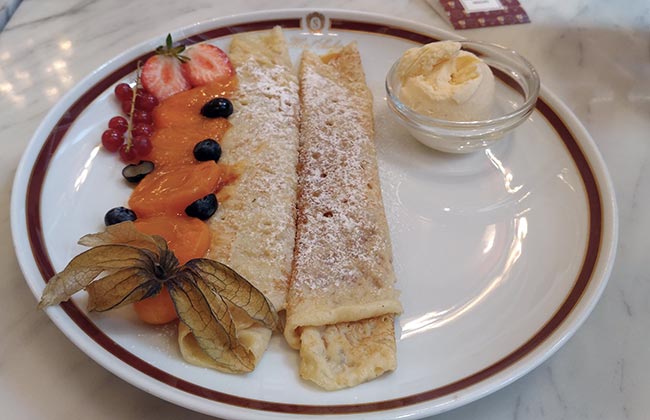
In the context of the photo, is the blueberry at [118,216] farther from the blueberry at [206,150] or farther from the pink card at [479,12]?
the pink card at [479,12]

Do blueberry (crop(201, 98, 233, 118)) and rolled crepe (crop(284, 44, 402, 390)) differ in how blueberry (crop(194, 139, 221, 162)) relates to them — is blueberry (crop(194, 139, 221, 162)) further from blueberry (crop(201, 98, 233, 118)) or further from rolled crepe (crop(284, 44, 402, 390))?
rolled crepe (crop(284, 44, 402, 390))

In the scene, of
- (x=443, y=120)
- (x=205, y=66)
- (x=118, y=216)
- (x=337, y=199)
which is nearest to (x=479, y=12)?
(x=443, y=120)

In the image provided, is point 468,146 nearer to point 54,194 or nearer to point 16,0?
point 54,194

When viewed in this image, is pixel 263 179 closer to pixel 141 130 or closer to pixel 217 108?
pixel 217 108

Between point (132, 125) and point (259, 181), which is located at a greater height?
point (132, 125)

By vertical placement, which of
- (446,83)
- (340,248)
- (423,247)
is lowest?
(423,247)

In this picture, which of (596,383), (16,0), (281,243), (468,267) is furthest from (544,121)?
(16,0)
